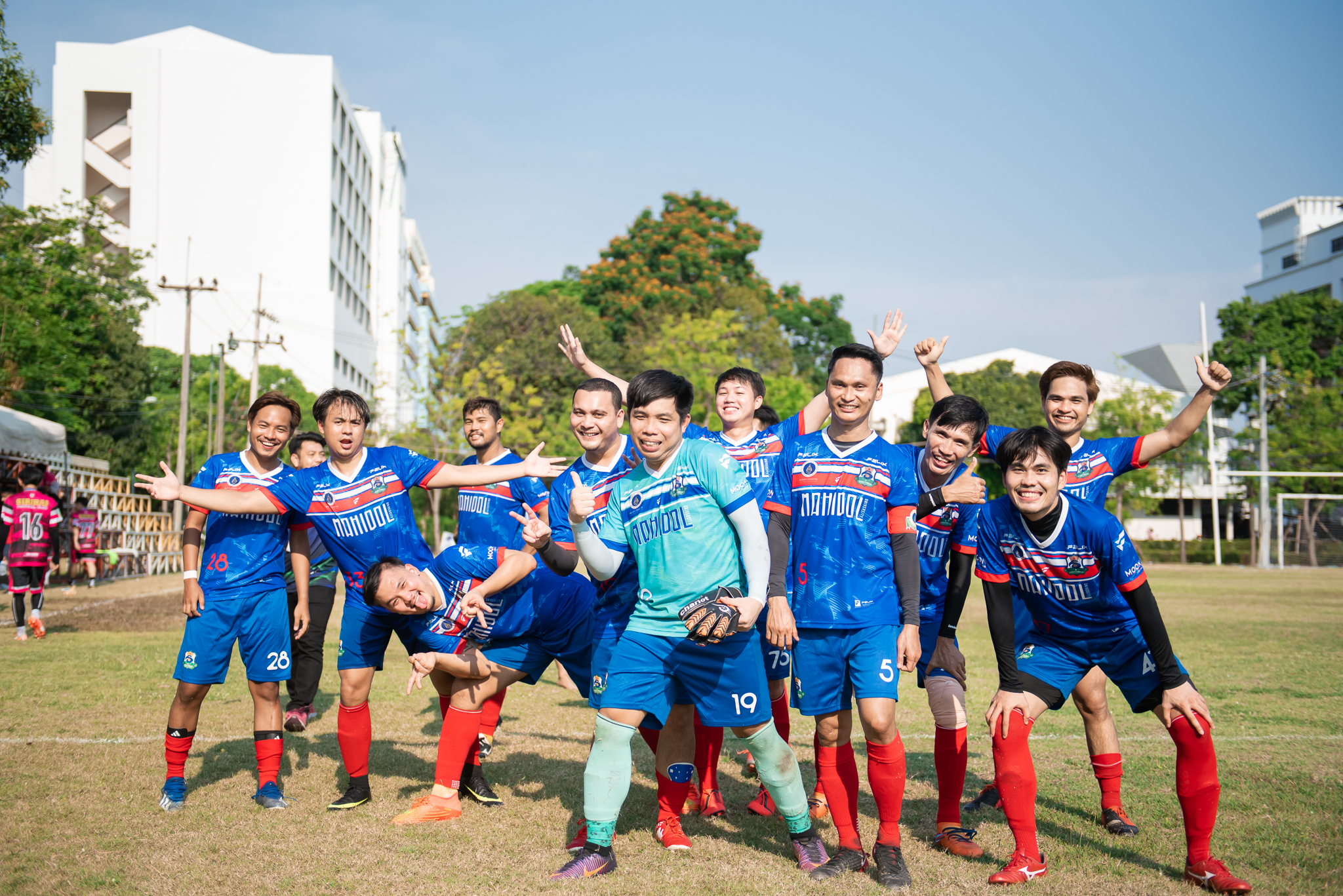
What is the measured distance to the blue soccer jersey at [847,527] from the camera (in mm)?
4562

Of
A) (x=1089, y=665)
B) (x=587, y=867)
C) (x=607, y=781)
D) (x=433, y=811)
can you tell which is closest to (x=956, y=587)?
(x=1089, y=665)

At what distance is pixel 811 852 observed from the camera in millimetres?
4492

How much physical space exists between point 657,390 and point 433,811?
2758 mm

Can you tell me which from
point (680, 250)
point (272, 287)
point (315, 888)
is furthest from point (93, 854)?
point (272, 287)

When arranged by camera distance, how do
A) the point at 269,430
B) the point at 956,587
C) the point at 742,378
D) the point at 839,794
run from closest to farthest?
the point at 839,794, the point at 956,587, the point at 269,430, the point at 742,378

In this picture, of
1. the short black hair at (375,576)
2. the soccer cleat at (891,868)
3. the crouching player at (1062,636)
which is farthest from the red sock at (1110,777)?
the short black hair at (375,576)

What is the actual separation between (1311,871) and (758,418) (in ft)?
14.0

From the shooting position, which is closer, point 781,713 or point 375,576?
point 375,576

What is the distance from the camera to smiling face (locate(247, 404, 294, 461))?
5.87 m

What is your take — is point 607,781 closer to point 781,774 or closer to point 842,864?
point 781,774

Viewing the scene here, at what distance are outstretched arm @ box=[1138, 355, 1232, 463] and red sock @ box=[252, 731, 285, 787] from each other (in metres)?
5.37

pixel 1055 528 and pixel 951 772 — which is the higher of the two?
pixel 1055 528

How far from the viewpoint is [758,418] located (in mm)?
7172

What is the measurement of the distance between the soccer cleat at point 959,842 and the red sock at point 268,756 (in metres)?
3.82
